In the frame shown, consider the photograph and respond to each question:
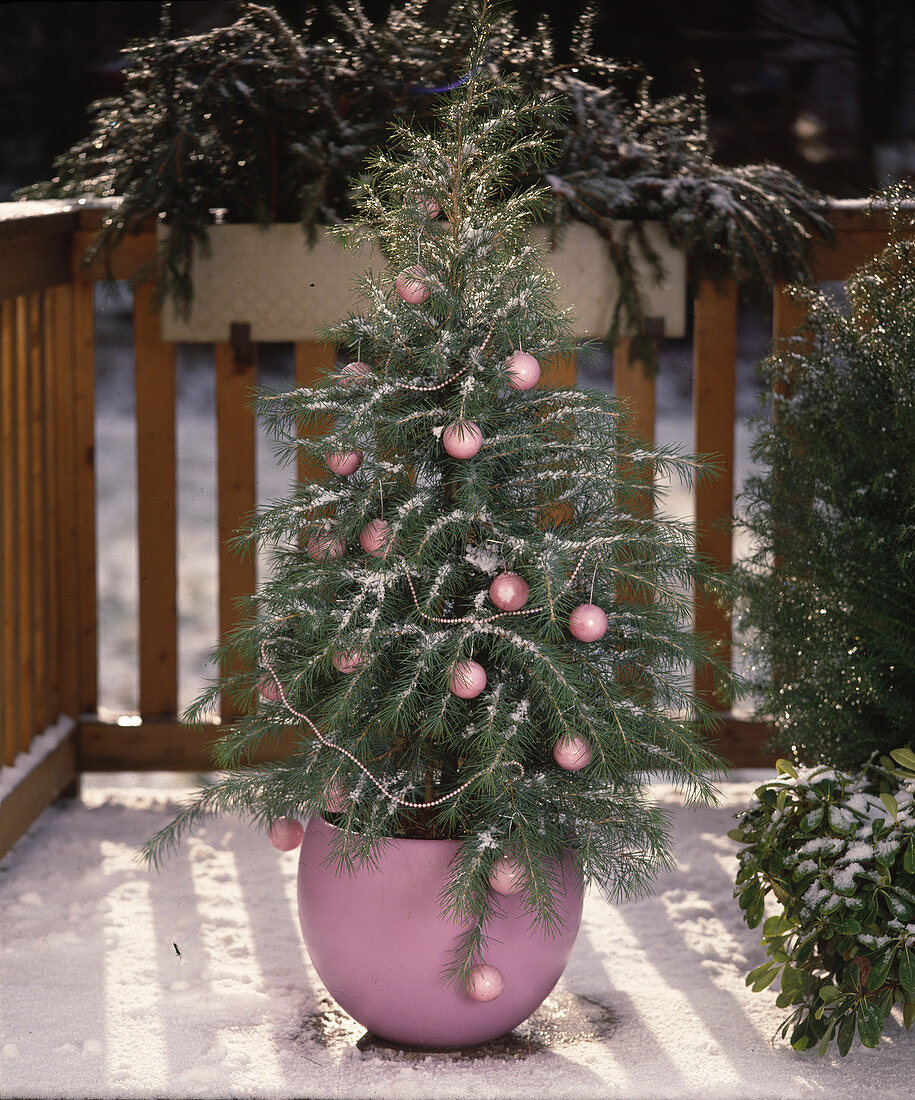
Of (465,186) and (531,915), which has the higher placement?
(465,186)

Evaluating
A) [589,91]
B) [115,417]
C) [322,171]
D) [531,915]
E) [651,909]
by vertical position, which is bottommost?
[651,909]

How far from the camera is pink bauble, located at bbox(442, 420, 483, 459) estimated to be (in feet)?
5.72

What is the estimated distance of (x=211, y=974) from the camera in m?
2.26

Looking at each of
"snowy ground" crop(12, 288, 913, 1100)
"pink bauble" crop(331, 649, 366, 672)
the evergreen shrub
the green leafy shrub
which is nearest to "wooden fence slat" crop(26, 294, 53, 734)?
"snowy ground" crop(12, 288, 913, 1100)

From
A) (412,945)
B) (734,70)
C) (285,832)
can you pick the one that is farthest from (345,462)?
(734,70)

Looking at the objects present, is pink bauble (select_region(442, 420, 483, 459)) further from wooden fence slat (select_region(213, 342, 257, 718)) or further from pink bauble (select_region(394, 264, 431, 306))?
wooden fence slat (select_region(213, 342, 257, 718))

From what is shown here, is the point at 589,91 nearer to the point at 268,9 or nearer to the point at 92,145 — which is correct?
the point at 268,9

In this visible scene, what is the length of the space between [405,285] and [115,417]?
700cm

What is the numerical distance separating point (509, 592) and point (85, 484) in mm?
1793

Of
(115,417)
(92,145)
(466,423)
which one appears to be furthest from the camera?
(115,417)

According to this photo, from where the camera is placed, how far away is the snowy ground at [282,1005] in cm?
188

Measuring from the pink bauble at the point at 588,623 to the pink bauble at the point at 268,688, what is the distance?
19.3 inches

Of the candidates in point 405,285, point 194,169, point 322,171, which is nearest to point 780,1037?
point 405,285

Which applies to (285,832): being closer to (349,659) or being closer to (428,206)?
(349,659)
